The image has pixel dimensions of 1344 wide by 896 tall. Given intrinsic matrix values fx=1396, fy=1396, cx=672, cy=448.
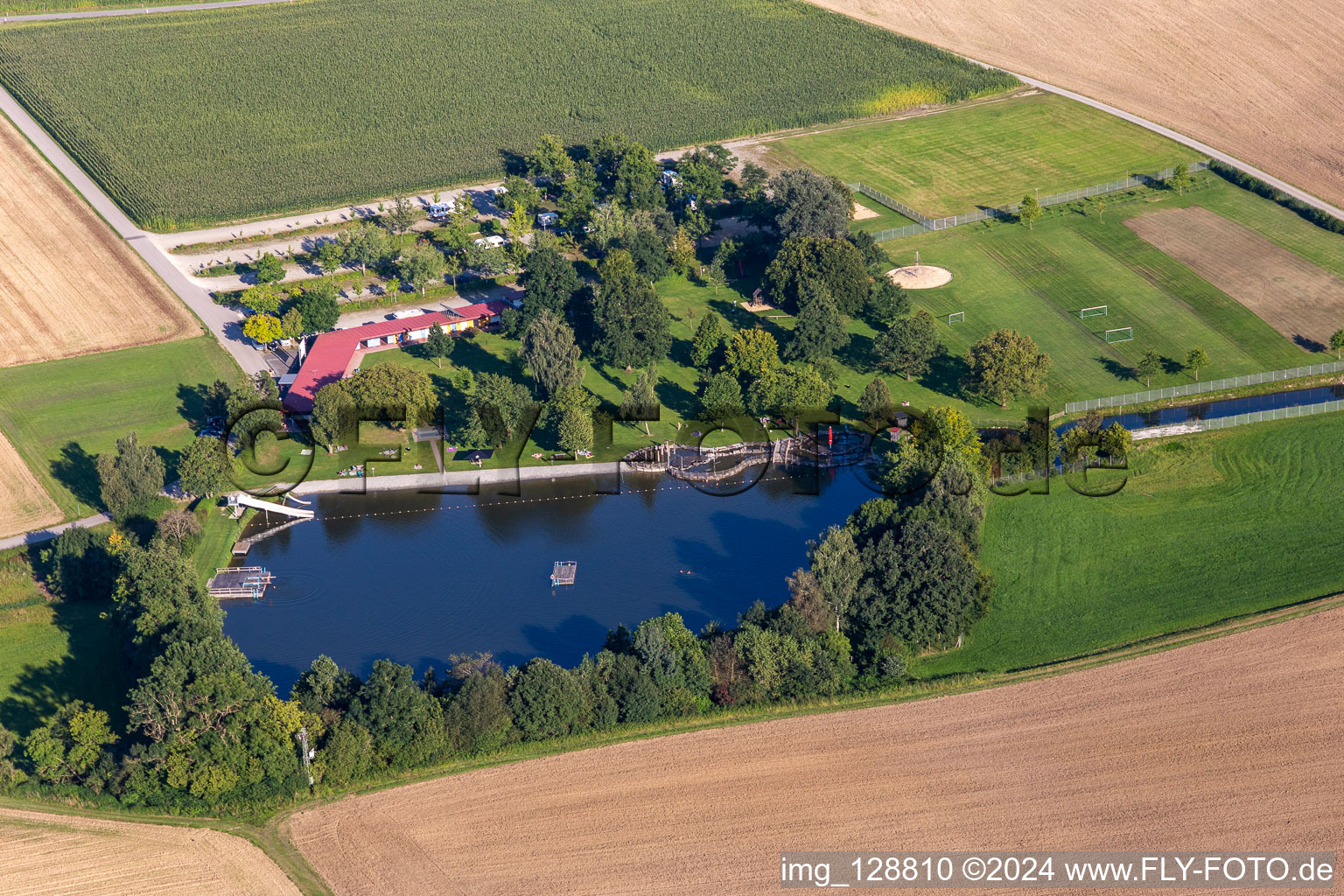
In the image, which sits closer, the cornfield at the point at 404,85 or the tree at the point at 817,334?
the tree at the point at 817,334

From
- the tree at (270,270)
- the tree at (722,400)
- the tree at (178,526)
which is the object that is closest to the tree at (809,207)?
the tree at (722,400)

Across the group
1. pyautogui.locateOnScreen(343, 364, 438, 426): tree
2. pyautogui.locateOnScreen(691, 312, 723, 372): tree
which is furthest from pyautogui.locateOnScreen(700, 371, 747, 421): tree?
pyautogui.locateOnScreen(343, 364, 438, 426): tree

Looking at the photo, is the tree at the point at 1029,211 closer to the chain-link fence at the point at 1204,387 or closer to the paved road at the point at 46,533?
the chain-link fence at the point at 1204,387

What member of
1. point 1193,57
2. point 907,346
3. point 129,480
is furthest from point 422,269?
point 1193,57

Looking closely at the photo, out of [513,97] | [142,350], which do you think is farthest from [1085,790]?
[513,97]

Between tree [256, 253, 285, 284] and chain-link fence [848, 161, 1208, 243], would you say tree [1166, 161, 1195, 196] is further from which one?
tree [256, 253, 285, 284]

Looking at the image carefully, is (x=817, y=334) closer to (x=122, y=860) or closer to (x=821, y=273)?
(x=821, y=273)

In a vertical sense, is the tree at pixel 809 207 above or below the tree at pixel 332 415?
above
